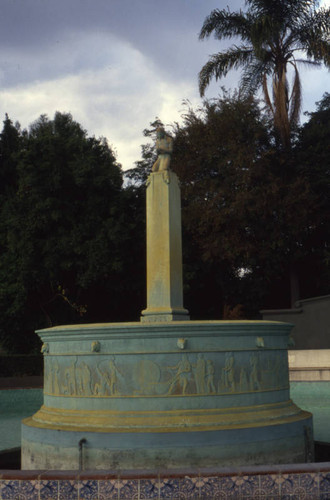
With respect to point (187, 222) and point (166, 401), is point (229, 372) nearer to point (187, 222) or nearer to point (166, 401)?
point (166, 401)

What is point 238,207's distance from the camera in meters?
23.9

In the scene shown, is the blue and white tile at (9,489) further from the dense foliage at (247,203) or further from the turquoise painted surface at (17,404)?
the dense foliage at (247,203)

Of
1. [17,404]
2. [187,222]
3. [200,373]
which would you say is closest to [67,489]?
[200,373]

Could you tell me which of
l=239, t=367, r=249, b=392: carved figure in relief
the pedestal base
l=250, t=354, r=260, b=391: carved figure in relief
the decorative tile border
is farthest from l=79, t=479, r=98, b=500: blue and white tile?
the pedestal base

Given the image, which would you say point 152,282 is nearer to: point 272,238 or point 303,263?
point 272,238

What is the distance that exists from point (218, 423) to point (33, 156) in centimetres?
2145

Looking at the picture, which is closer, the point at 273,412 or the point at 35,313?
the point at 273,412

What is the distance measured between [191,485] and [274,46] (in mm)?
23088

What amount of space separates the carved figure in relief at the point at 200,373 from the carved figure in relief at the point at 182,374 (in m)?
0.10

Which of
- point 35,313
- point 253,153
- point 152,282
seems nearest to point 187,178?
point 253,153

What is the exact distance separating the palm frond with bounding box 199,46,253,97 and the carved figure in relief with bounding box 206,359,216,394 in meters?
20.2

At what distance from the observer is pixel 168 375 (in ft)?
23.9

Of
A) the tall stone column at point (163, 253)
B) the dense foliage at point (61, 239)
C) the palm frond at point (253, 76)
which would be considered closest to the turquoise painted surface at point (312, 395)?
the tall stone column at point (163, 253)

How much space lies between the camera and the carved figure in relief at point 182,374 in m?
7.29
